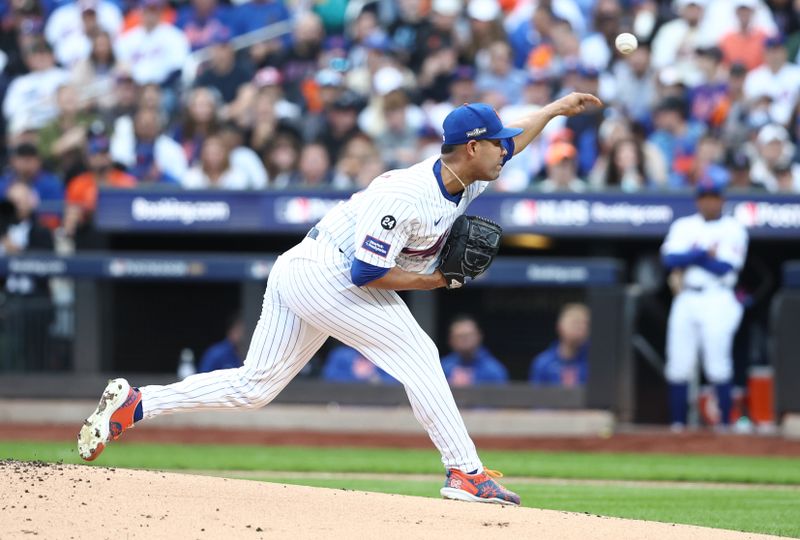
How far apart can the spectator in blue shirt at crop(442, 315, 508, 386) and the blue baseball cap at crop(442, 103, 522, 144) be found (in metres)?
5.52

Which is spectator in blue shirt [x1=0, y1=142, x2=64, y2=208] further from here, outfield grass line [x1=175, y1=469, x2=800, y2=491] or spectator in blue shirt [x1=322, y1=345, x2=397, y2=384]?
outfield grass line [x1=175, y1=469, x2=800, y2=491]

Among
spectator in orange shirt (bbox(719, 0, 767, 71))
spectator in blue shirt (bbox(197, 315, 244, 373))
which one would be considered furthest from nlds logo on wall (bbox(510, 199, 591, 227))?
spectator in orange shirt (bbox(719, 0, 767, 71))

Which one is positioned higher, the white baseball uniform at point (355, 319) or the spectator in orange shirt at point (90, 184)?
the spectator in orange shirt at point (90, 184)

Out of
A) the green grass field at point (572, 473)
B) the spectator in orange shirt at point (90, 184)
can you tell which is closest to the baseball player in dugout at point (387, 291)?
the green grass field at point (572, 473)

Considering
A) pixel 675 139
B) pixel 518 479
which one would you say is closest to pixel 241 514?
pixel 518 479

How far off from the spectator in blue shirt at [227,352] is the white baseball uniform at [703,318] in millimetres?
3553

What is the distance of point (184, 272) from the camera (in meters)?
11.5

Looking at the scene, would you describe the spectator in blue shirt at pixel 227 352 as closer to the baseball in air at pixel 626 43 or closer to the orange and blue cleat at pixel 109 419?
the orange and blue cleat at pixel 109 419

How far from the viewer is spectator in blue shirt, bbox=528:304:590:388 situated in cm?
1113

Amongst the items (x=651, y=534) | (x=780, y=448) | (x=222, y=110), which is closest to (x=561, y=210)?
(x=780, y=448)

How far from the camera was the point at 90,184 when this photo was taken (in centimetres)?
1235

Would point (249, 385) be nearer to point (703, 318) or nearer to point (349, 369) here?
point (349, 369)

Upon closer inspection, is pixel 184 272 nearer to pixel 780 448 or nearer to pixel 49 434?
pixel 49 434

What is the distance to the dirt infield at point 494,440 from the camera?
33.7ft
